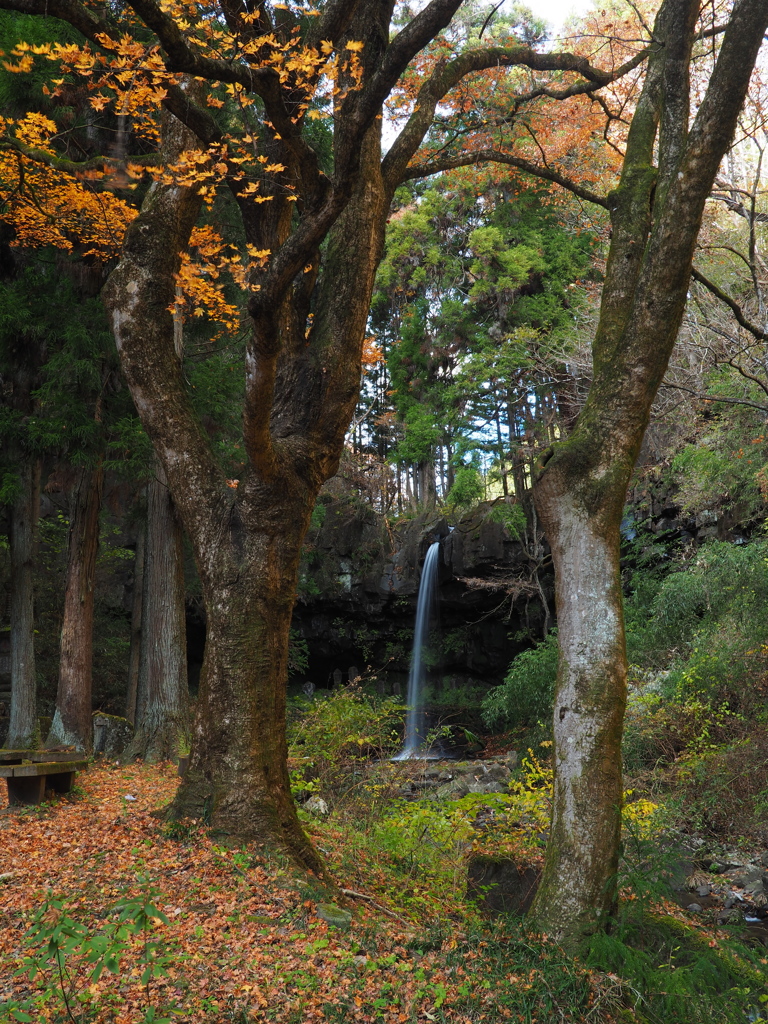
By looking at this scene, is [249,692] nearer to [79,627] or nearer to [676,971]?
[676,971]

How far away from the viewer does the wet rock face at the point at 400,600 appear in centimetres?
1977

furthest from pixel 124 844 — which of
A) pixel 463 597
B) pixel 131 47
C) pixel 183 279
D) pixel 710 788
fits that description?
pixel 463 597

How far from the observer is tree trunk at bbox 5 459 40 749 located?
31.4 ft

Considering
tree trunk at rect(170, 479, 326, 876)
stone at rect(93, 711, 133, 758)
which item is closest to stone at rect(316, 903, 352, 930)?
tree trunk at rect(170, 479, 326, 876)

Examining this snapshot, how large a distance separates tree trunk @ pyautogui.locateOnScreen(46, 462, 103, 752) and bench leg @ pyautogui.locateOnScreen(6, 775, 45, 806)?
3.48 m

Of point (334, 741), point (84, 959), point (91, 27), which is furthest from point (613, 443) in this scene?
point (334, 741)

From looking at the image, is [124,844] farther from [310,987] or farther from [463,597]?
[463,597]

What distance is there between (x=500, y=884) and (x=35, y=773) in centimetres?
402

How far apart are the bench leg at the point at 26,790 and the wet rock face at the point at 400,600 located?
12932 mm

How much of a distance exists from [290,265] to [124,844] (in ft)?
12.5

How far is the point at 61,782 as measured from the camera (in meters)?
6.65

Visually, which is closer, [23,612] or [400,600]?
[23,612]

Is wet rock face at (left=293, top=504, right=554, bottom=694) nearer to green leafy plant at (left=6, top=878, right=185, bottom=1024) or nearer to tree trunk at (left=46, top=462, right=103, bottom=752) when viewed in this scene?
tree trunk at (left=46, top=462, right=103, bottom=752)

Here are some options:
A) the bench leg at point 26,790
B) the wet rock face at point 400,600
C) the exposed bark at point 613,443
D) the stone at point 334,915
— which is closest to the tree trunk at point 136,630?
the wet rock face at point 400,600
